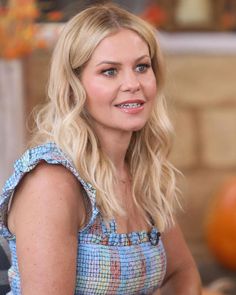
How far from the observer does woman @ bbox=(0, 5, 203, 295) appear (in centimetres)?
273

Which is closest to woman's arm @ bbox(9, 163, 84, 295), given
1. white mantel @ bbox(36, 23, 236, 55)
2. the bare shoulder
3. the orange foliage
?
the bare shoulder

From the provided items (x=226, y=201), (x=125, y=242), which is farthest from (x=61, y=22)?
(x=125, y=242)

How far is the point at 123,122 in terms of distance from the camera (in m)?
2.95

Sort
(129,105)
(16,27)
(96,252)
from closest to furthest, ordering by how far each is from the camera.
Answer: (96,252) → (129,105) → (16,27)

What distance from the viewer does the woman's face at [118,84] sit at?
2905 millimetres

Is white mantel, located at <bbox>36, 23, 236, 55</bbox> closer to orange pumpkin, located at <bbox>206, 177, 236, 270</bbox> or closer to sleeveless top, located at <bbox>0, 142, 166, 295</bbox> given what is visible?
orange pumpkin, located at <bbox>206, 177, 236, 270</bbox>

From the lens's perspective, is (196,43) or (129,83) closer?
(129,83)

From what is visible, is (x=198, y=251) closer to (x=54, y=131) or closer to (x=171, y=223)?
(x=171, y=223)

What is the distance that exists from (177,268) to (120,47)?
2.75ft

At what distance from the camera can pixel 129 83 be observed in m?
2.91

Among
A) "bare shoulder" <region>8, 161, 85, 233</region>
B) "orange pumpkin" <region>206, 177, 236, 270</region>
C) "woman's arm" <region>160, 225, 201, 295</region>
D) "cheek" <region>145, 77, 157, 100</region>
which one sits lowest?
"orange pumpkin" <region>206, 177, 236, 270</region>

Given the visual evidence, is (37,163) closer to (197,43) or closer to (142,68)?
(142,68)

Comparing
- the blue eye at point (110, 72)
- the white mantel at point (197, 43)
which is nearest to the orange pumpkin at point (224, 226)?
the white mantel at point (197, 43)

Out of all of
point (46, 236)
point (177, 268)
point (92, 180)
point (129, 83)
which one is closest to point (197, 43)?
point (177, 268)
